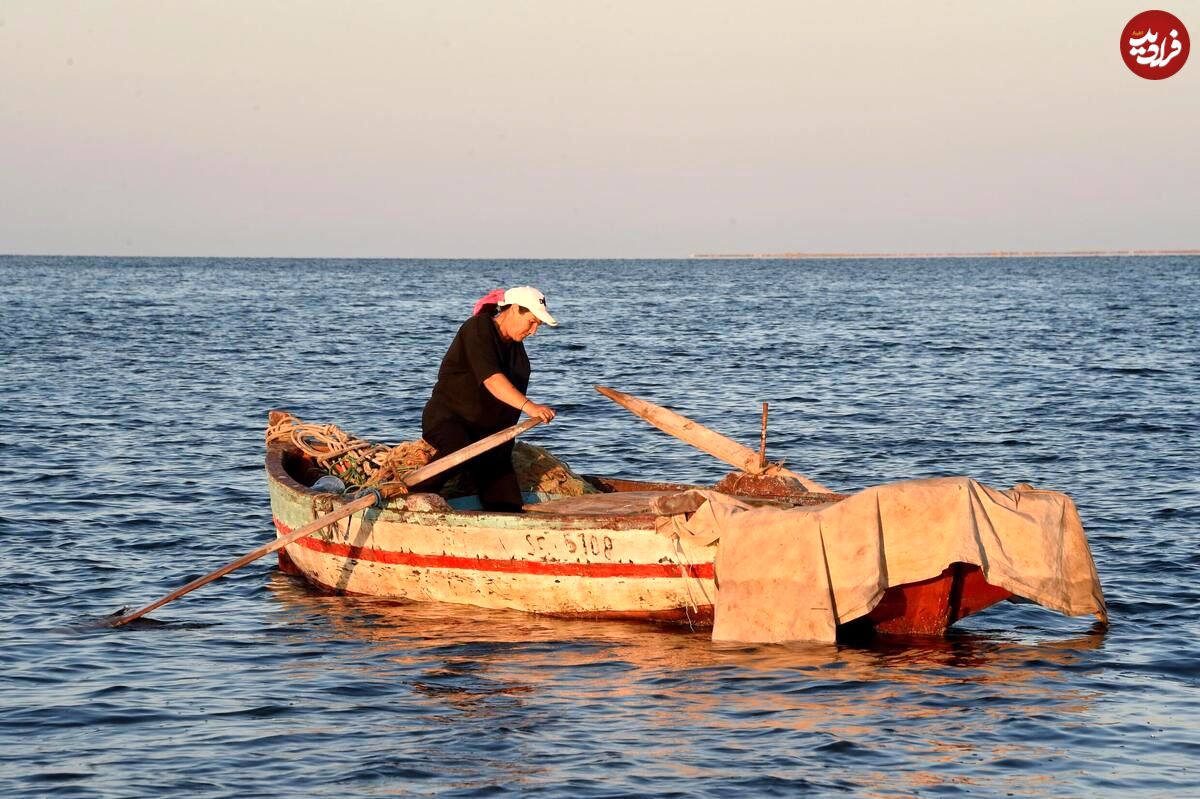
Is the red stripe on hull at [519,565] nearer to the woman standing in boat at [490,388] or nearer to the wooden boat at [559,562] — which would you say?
the wooden boat at [559,562]

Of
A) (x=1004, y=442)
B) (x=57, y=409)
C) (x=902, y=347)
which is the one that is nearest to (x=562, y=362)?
(x=902, y=347)

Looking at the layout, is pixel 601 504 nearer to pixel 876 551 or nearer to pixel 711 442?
pixel 711 442

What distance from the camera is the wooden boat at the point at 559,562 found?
9984mm

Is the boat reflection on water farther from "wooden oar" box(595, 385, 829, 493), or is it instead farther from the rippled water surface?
"wooden oar" box(595, 385, 829, 493)

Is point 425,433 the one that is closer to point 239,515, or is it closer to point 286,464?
point 286,464

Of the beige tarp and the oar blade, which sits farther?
the oar blade

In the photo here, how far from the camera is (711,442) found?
11.4 meters

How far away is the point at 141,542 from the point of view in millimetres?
14016

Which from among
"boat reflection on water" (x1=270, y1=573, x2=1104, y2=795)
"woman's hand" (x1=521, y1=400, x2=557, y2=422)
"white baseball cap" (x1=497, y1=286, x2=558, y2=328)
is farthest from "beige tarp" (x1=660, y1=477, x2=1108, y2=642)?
"white baseball cap" (x1=497, y1=286, x2=558, y2=328)

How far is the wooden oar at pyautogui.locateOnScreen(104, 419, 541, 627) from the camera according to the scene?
10.8 m

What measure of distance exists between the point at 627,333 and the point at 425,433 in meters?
39.1

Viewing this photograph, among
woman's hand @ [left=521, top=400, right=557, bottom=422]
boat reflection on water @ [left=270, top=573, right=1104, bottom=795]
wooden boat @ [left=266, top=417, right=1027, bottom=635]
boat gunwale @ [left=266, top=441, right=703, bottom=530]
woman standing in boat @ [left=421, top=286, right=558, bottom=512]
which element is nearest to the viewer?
boat reflection on water @ [left=270, top=573, right=1104, bottom=795]

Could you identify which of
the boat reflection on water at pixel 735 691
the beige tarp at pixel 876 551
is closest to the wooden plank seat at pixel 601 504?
the boat reflection on water at pixel 735 691

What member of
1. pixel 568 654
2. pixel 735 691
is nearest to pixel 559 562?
pixel 568 654
